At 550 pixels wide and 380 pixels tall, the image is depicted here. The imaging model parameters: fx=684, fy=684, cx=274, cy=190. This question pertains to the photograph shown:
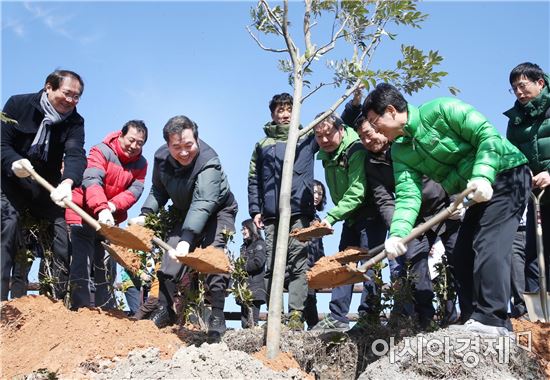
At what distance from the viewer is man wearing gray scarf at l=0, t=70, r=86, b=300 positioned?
5.93m

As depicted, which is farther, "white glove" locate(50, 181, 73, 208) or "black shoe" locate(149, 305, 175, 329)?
"black shoe" locate(149, 305, 175, 329)

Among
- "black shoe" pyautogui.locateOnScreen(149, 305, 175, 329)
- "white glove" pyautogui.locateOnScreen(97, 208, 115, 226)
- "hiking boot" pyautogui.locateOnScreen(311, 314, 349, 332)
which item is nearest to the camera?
"white glove" pyautogui.locateOnScreen(97, 208, 115, 226)

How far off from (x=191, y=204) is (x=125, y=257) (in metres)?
0.74

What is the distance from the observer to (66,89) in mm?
6023

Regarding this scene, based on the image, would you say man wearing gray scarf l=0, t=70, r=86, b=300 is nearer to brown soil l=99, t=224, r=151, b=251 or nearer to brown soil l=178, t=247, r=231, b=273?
brown soil l=99, t=224, r=151, b=251

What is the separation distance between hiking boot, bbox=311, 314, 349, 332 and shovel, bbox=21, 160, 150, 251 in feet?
6.03


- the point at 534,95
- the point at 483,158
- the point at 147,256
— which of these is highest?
the point at 534,95

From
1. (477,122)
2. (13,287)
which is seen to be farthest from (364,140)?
(13,287)

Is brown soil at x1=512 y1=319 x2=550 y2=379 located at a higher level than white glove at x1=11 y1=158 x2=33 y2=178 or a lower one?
lower

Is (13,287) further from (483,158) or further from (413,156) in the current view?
(483,158)

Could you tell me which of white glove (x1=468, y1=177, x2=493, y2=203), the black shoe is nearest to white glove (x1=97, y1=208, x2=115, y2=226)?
the black shoe

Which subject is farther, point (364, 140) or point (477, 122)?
point (364, 140)

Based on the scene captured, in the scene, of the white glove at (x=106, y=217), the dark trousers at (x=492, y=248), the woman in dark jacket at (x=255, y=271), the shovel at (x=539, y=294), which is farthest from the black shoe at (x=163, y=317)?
the shovel at (x=539, y=294)

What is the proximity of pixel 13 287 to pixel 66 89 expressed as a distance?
1.90 metres
